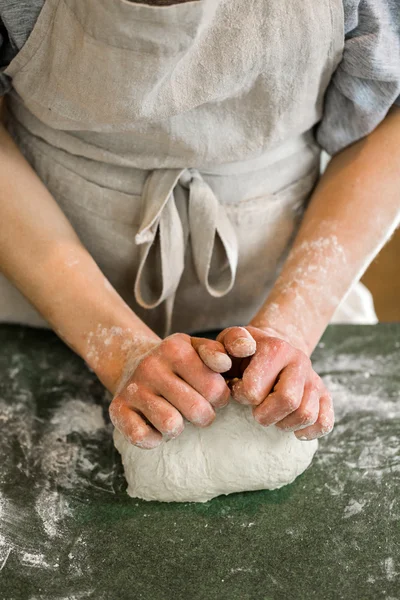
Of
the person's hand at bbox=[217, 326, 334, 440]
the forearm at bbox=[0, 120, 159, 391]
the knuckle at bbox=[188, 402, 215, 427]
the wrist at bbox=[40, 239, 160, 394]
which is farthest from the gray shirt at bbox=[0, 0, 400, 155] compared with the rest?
the knuckle at bbox=[188, 402, 215, 427]

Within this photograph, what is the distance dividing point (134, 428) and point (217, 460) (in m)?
0.12

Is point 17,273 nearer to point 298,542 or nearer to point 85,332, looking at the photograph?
point 85,332

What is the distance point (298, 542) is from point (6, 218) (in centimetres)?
56

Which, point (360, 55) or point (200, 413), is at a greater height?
point (360, 55)

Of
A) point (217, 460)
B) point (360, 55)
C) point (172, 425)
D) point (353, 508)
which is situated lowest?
point (353, 508)

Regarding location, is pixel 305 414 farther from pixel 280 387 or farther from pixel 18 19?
pixel 18 19

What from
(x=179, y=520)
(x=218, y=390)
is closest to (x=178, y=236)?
(x=218, y=390)

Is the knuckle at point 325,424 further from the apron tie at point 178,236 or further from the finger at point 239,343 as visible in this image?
the apron tie at point 178,236

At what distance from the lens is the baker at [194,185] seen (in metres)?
0.80

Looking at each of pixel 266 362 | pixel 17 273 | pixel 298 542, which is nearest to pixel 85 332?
pixel 17 273

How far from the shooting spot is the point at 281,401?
2.55 ft

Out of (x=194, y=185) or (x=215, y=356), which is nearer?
(x=215, y=356)

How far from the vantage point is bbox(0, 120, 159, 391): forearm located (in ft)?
2.99

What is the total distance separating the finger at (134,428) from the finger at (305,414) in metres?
0.15
